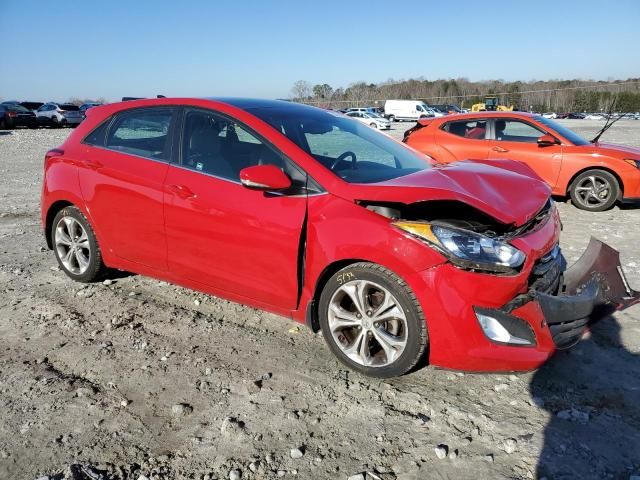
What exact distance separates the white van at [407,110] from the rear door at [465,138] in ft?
144

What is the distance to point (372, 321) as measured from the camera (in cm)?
307

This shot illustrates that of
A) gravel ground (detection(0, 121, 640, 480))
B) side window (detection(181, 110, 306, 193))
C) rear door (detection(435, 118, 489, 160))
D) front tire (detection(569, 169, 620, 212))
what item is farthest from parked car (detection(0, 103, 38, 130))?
side window (detection(181, 110, 306, 193))

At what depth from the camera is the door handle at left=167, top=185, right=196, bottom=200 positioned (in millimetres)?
3648

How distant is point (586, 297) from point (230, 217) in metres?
2.26

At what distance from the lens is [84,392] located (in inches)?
120

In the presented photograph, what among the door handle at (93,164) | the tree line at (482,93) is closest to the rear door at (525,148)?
the door handle at (93,164)

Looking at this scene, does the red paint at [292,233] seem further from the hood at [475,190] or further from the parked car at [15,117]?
the parked car at [15,117]

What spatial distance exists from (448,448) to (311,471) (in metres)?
0.68

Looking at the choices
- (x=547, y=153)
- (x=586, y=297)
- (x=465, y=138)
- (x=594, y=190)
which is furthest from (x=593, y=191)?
(x=586, y=297)

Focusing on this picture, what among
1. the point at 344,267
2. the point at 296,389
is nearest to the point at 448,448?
the point at 296,389

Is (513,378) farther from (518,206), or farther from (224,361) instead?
(224,361)

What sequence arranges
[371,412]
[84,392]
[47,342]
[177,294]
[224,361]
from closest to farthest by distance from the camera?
[371,412], [84,392], [224,361], [47,342], [177,294]

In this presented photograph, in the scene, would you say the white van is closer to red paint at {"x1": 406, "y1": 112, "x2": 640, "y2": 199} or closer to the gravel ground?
red paint at {"x1": 406, "y1": 112, "x2": 640, "y2": 199}

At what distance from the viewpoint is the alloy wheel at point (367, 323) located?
3012 mm
